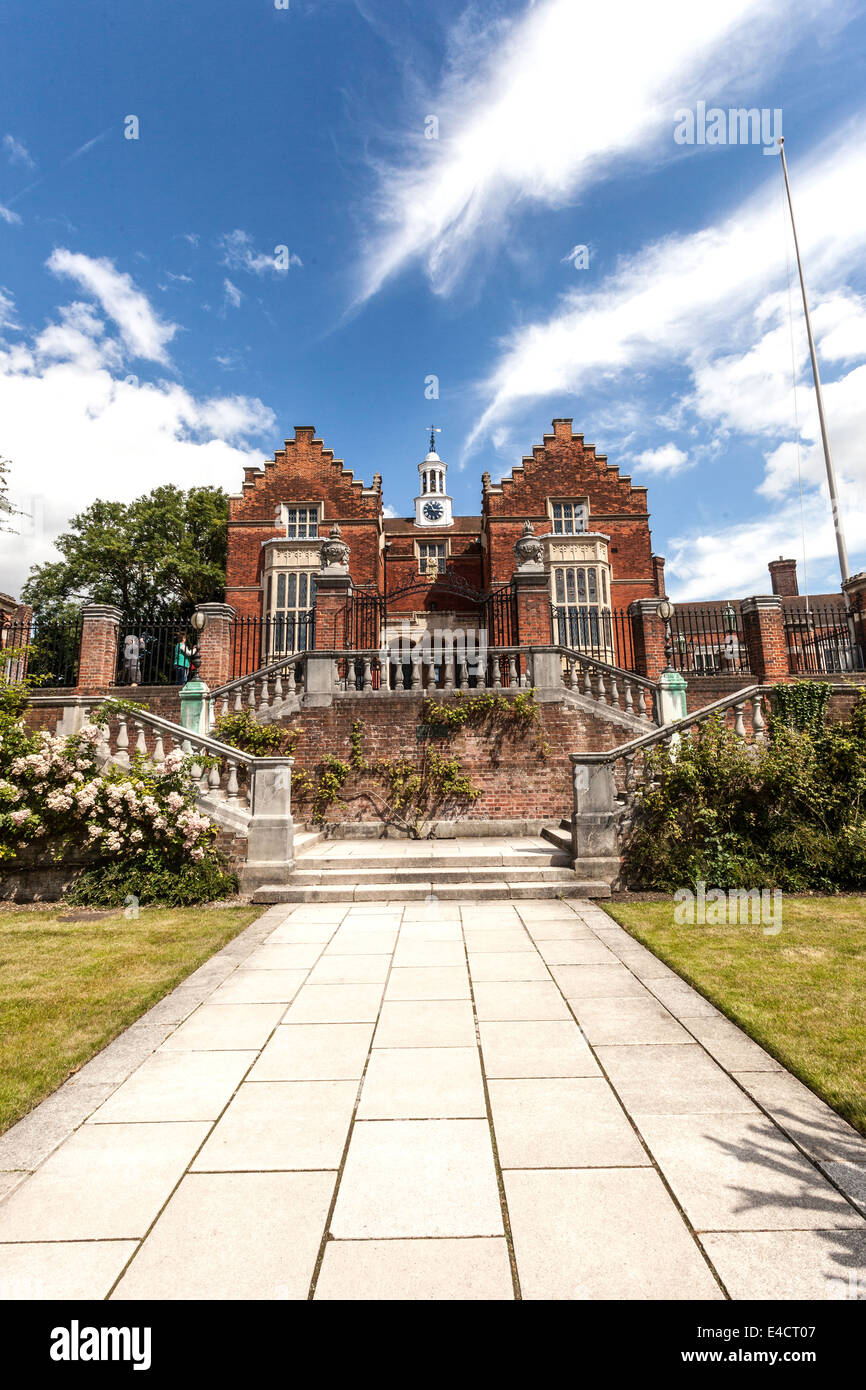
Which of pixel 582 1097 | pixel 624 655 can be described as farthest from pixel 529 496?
pixel 582 1097

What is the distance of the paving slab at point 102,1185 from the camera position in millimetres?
2269

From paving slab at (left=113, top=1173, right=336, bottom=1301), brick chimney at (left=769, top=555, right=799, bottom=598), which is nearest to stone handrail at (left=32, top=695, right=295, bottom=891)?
paving slab at (left=113, top=1173, right=336, bottom=1301)

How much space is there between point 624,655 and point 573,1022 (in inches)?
679

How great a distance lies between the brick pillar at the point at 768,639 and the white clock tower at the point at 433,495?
16.6 m

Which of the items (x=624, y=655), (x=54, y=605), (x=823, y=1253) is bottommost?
(x=823, y=1253)

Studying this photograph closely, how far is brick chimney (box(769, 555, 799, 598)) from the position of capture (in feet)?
102

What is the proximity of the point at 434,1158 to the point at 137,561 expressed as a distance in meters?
31.4

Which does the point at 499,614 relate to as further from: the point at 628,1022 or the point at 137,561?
the point at 137,561

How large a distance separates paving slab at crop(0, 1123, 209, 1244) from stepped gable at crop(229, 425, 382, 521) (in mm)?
22775

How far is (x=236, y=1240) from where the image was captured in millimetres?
2170

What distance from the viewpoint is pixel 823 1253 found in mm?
2115

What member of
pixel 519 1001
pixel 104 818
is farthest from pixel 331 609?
pixel 519 1001
